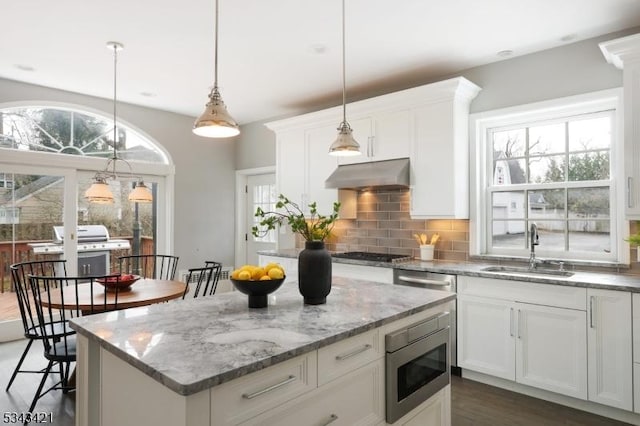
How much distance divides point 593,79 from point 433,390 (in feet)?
8.98

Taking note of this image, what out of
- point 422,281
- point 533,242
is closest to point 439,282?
point 422,281

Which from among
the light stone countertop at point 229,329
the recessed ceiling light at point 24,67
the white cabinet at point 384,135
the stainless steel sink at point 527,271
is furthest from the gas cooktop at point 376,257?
the recessed ceiling light at point 24,67

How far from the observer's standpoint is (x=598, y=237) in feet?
10.7

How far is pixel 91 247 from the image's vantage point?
4.86 metres

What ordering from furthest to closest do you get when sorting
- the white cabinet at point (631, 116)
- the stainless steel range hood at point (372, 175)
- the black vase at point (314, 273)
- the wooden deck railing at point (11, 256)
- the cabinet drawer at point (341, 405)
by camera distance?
the wooden deck railing at point (11, 256) < the stainless steel range hood at point (372, 175) < the white cabinet at point (631, 116) < the black vase at point (314, 273) < the cabinet drawer at point (341, 405)

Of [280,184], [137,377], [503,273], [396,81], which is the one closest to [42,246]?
[280,184]

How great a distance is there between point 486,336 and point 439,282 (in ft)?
1.74

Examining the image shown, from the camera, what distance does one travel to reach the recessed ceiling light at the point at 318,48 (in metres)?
3.40

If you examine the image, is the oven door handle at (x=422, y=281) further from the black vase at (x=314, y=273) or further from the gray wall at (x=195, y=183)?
the gray wall at (x=195, y=183)

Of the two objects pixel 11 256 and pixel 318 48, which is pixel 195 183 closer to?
pixel 11 256

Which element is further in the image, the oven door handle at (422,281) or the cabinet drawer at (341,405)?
the oven door handle at (422,281)

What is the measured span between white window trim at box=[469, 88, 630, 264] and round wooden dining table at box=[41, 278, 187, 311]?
2.68 m

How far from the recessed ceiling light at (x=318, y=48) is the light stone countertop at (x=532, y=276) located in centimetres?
192

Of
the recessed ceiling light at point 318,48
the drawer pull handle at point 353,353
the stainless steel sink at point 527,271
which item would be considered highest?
the recessed ceiling light at point 318,48
